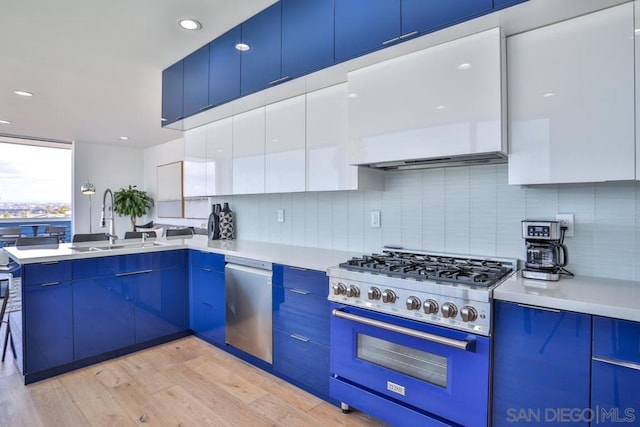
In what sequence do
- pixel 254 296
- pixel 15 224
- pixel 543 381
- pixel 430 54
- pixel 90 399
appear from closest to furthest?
pixel 543 381 < pixel 430 54 < pixel 90 399 < pixel 254 296 < pixel 15 224

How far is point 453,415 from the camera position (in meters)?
1.58

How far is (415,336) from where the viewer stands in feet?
5.37

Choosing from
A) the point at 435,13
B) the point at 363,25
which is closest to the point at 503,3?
the point at 435,13

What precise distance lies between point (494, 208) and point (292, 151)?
1.47 metres

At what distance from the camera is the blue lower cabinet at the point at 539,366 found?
133cm

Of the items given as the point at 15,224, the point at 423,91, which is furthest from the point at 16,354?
the point at 15,224

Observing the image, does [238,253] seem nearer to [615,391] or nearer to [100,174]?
[615,391]

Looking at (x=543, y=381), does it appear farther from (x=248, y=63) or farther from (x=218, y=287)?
(x=248, y=63)

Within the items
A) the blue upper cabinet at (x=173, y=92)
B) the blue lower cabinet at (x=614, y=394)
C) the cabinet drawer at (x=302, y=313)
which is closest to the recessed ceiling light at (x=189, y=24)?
the blue upper cabinet at (x=173, y=92)

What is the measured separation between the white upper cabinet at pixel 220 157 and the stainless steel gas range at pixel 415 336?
5.62 ft

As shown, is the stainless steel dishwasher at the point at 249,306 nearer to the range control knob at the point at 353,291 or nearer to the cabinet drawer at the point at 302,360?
the cabinet drawer at the point at 302,360

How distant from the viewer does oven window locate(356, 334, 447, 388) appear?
165 cm

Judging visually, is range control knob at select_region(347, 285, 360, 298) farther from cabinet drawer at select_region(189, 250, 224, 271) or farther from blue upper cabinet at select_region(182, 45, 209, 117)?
blue upper cabinet at select_region(182, 45, 209, 117)

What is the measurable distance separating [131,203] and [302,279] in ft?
19.7
